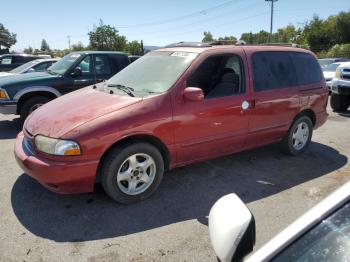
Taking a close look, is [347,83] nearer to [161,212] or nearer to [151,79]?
[151,79]

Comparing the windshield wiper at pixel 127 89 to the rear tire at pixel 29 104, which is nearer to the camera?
the windshield wiper at pixel 127 89

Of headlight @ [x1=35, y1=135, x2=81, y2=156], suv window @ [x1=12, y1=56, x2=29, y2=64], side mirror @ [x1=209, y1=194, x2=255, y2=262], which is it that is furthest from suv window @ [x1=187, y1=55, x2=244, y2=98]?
suv window @ [x1=12, y1=56, x2=29, y2=64]

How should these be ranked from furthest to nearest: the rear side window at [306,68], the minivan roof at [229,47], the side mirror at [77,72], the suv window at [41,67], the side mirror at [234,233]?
1. the suv window at [41,67]
2. the side mirror at [77,72]
3. the rear side window at [306,68]
4. the minivan roof at [229,47]
5. the side mirror at [234,233]

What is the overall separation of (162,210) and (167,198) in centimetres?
Result: 29

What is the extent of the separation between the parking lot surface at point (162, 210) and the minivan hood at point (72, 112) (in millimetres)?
846

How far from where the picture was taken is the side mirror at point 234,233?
1.42m

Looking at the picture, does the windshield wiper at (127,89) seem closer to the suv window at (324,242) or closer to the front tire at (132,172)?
the front tire at (132,172)

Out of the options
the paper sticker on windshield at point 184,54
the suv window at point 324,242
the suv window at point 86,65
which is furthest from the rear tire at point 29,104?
the suv window at point 324,242

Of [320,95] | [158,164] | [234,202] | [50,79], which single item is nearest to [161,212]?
[158,164]

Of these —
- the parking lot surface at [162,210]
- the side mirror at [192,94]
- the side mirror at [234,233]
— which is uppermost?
the side mirror at [192,94]

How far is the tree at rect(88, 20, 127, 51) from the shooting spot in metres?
45.3

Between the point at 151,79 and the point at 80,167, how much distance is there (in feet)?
4.82

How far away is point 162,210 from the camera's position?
3680mm

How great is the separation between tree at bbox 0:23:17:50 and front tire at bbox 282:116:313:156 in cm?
8501
